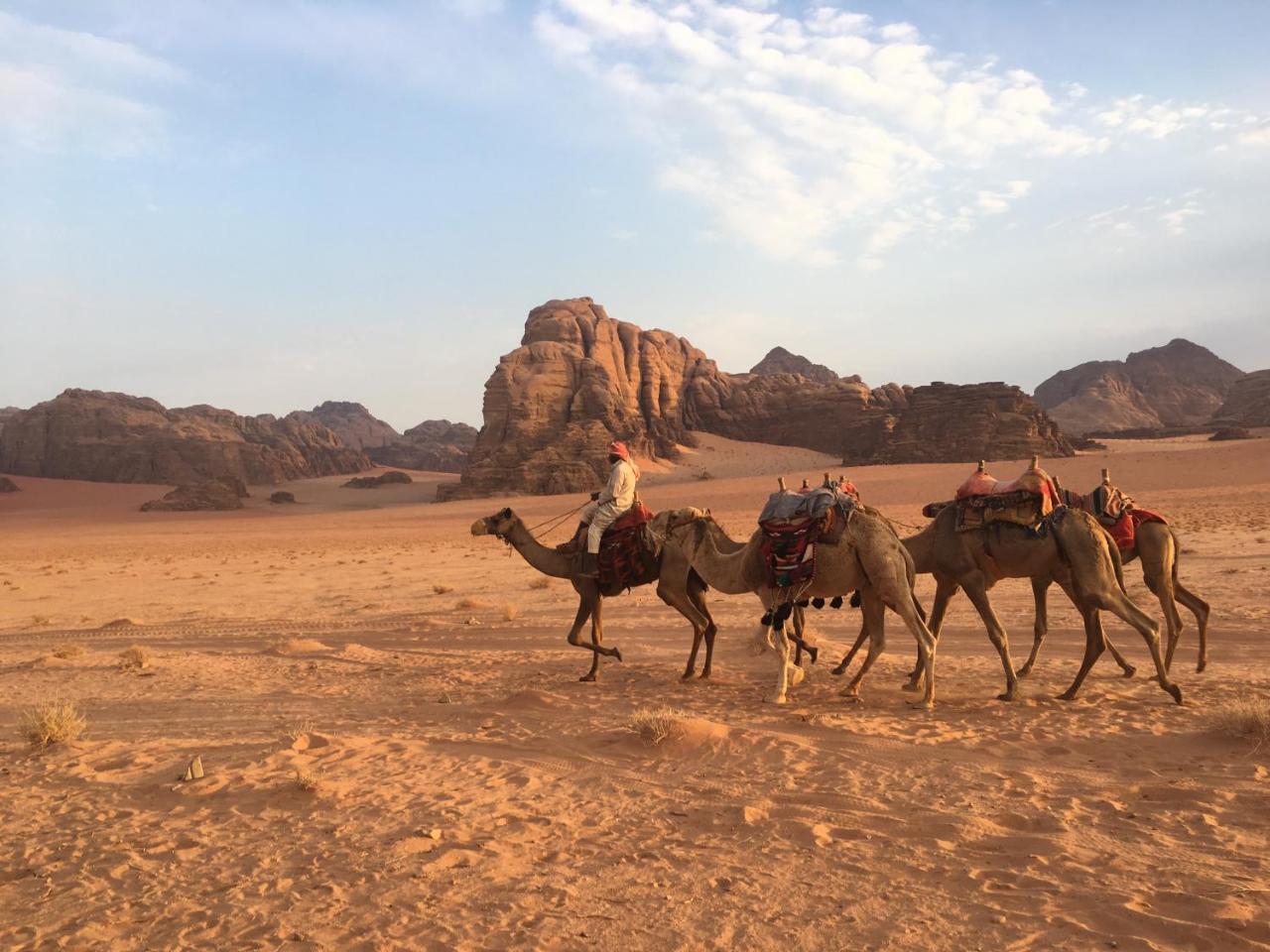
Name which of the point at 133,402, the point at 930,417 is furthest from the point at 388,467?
the point at 930,417

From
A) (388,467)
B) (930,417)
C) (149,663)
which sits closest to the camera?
(149,663)

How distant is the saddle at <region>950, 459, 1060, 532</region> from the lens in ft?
27.5

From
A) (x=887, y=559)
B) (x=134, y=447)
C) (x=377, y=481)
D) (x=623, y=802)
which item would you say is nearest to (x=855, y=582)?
(x=887, y=559)

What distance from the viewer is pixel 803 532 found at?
27.8 ft

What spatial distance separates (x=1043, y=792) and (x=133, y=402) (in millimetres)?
128197

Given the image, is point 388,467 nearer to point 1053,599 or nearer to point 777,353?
point 777,353

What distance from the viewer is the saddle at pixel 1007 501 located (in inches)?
330

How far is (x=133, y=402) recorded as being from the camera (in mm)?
113500

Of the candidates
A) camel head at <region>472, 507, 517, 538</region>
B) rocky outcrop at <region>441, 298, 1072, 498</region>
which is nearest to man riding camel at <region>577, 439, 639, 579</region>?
camel head at <region>472, 507, 517, 538</region>

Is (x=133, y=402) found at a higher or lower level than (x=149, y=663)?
higher

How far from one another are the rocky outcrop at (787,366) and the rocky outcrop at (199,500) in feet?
379

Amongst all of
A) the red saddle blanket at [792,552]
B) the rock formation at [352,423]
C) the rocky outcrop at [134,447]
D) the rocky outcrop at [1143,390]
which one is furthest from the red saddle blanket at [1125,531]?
the rock formation at [352,423]

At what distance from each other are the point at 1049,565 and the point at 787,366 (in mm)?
174215

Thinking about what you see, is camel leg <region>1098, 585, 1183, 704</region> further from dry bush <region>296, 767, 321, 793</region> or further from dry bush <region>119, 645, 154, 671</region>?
dry bush <region>119, 645, 154, 671</region>
